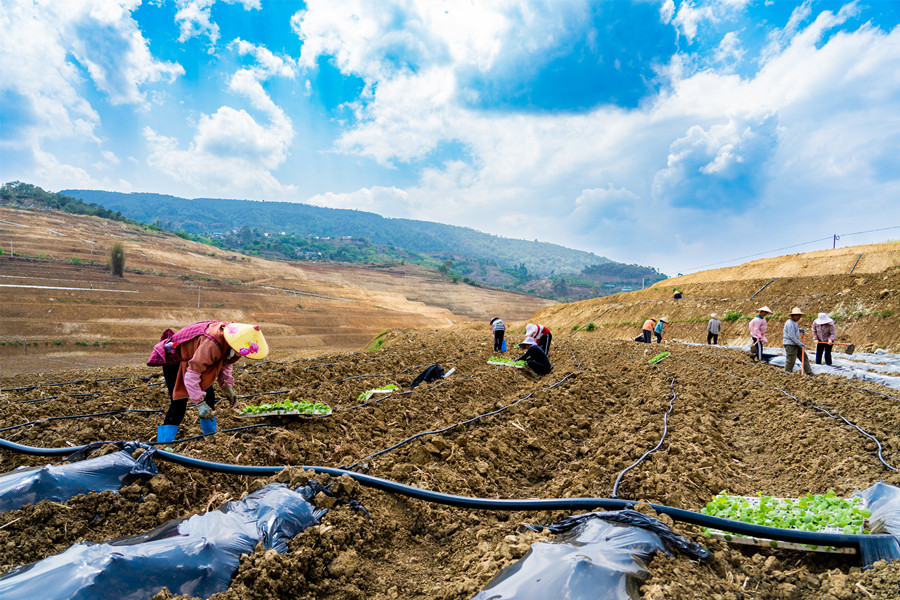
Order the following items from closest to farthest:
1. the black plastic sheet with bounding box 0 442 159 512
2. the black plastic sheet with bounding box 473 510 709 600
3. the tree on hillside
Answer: the black plastic sheet with bounding box 473 510 709 600 < the black plastic sheet with bounding box 0 442 159 512 < the tree on hillside

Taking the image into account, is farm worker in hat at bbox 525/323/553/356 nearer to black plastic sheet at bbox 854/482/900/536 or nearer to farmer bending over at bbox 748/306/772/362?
farmer bending over at bbox 748/306/772/362

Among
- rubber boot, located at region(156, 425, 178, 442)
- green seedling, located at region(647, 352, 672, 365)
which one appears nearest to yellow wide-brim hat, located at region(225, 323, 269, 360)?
rubber boot, located at region(156, 425, 178, 442)

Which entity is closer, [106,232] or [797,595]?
[797,595]

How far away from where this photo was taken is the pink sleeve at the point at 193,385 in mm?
4543

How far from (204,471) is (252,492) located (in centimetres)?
91

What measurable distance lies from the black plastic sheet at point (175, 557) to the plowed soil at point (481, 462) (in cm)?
12

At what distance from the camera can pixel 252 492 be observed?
3156mm

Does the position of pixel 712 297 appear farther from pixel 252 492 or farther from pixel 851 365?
pixel 252 492

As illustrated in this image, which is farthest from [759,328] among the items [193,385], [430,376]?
[193,385]

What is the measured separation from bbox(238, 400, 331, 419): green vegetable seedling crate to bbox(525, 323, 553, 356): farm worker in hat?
5577mm

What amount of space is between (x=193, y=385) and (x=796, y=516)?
Result: 502cm

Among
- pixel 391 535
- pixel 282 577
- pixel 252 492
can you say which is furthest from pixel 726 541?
pixel 252 492

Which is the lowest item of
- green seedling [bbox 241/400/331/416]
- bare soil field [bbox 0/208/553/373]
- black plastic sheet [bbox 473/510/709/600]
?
bare soil field [bbox 0/208/553/373]

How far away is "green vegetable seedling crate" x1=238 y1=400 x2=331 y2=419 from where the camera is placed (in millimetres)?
5055
